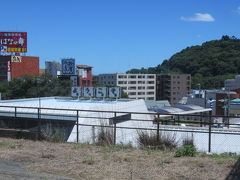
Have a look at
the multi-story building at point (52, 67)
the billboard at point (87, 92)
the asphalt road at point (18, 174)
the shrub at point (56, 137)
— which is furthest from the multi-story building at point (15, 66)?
the asphalt road at point (18, 174)

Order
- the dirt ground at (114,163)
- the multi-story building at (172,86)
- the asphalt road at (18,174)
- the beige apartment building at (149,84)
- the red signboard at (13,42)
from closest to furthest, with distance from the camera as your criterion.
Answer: the asphalt road at (18,174) < the dirt ground at (114,163) < the red signboard at (13,42) < the multi-story building at (172,86) < the beige apartment building at (149,84)

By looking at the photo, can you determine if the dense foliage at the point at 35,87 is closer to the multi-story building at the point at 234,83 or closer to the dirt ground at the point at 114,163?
the dirt ground at the point at 114,163

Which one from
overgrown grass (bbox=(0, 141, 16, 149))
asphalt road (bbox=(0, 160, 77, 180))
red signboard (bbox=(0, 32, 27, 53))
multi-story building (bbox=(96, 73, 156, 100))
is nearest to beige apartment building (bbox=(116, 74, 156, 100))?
multi-story building (bbox=(96, 73, 156, 100))

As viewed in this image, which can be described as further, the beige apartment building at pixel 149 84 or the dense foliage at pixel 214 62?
the beige apartment building at pixel 149 84

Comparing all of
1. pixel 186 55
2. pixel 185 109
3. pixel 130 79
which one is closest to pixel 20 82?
pixel 185 109

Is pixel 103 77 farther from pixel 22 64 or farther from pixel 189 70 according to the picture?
pixel 22 64

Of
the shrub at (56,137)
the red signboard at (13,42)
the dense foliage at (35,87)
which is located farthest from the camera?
the red signboard at (13,42)

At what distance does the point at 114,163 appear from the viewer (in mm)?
9258

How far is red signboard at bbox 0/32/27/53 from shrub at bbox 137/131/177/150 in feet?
312

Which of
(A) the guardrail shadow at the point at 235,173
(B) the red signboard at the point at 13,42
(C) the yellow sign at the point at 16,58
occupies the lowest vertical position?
(A) the guardrail shadow at the point at 235,173

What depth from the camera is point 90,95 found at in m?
37.6

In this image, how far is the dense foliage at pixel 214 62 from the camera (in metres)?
151

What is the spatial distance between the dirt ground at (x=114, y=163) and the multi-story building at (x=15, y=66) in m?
103

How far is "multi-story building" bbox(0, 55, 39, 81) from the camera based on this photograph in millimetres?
109688
